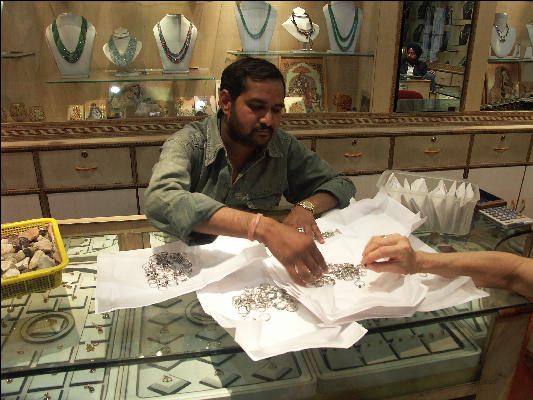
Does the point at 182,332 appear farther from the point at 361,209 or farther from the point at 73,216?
the point at 73,216

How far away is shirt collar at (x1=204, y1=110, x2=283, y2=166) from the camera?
1421 millimetres

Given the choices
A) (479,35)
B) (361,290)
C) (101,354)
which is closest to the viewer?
(101,354)

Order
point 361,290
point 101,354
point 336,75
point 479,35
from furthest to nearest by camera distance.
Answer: point 336,75
point 479,35
point 361,290
point 101,354

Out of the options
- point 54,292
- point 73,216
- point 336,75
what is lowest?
point 73,216

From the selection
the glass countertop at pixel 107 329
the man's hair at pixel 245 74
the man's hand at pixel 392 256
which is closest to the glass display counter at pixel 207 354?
the glass countertop at pixel 107 329

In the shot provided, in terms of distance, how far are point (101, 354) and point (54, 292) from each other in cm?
27

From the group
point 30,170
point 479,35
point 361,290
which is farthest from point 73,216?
point 479,35

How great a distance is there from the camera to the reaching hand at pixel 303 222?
1144 mm

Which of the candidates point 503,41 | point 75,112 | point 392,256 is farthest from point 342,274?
point 503,41

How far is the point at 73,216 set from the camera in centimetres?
240

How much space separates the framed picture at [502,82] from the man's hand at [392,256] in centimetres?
210

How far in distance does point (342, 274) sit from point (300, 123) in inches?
67.9

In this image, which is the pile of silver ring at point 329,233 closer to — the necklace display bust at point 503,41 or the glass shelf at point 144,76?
the glass shelf at point 144,76

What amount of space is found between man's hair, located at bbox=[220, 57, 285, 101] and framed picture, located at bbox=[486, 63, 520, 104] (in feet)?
6.01
